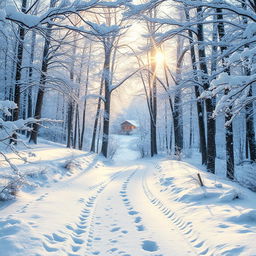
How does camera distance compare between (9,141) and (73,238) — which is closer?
(73,238)

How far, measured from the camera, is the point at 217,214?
4.78m

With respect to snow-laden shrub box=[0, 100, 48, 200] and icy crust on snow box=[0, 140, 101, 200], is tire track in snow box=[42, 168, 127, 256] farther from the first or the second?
icy crust on snow box=[0, 140, 101, 200]

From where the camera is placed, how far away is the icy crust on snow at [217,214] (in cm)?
352

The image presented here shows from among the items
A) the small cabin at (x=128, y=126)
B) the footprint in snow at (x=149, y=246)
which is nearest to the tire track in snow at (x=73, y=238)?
the footprint in snow at (x=149, y=246)

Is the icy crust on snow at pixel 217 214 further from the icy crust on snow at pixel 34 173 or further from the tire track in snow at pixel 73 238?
the icy crust on snow at pixel 34 173

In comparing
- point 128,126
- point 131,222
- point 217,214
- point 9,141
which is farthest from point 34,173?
point 128,126

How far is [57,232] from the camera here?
13.5ft

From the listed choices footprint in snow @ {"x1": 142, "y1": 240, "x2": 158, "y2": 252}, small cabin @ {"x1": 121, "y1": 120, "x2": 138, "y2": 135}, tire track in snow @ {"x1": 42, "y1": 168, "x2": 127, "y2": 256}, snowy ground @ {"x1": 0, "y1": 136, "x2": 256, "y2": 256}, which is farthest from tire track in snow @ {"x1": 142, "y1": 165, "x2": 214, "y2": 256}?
small cabin @ {"x1": 121, "y1": 120, "x2": 138, "y2": 135}

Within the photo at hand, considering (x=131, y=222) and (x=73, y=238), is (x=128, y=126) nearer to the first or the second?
(x=131, y=222)

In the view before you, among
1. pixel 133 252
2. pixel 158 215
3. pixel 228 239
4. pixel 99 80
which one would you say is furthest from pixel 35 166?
pixel 99 80

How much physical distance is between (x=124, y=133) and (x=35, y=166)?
66.0 metres

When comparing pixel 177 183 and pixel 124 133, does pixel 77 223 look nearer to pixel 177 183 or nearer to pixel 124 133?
pixel 177 183

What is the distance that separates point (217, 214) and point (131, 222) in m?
1.70

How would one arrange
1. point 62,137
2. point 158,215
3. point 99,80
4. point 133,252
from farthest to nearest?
point 62,137 → point 99,80 → point 158,215 → point 133,252
